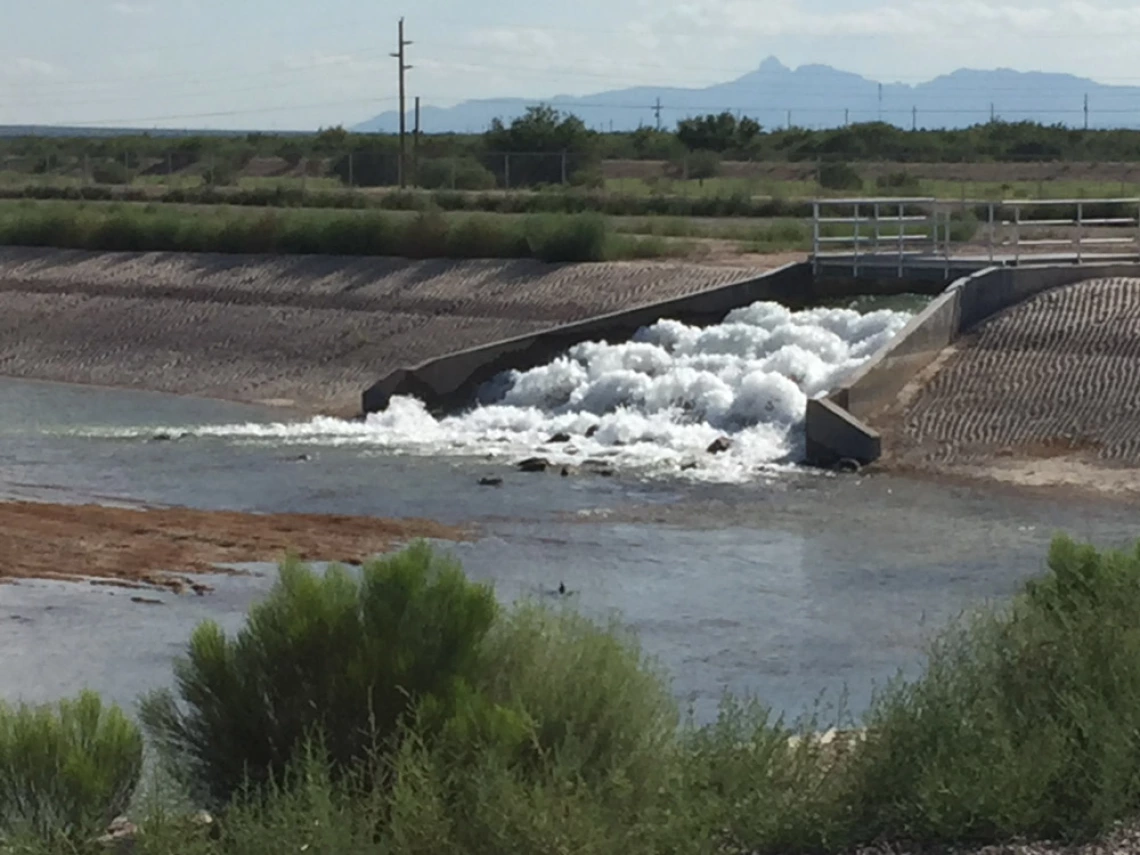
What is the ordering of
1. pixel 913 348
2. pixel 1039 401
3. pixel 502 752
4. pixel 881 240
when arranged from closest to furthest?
1. pixel 502 752
2. pixel 1039 401
3. pixel 913 348
4. pixel 881 240

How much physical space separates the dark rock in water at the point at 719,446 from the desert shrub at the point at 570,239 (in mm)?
13615

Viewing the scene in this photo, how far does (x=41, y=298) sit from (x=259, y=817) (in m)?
41.1

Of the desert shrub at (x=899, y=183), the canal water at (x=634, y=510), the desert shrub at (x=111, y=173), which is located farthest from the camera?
the desert shrub at (x=111, y=173)

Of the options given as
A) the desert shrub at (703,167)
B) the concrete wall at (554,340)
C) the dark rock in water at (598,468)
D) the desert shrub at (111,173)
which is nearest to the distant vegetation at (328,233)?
the concrete wall at (554,340)

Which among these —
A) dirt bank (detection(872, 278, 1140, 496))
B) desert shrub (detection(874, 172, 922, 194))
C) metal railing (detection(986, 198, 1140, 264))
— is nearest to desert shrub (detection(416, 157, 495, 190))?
desert shrub (detection(874, 172, 922, 194))

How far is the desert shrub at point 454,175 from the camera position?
235 ft

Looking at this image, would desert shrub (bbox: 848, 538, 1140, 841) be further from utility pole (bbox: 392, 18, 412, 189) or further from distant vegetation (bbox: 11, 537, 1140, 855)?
utility pole (bbox: 392, 18, 412, 189)

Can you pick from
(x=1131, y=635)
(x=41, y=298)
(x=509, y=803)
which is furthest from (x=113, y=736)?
(x=41, y=298)

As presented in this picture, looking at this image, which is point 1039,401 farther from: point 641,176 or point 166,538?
point 641,176

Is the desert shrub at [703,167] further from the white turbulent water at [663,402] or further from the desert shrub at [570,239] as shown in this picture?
the white turbulent water at [663,402]

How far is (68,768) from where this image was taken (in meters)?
9.84

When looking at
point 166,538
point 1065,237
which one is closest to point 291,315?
point 1065,237

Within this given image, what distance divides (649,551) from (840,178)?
49377 millimetres

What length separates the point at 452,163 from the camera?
237ft
